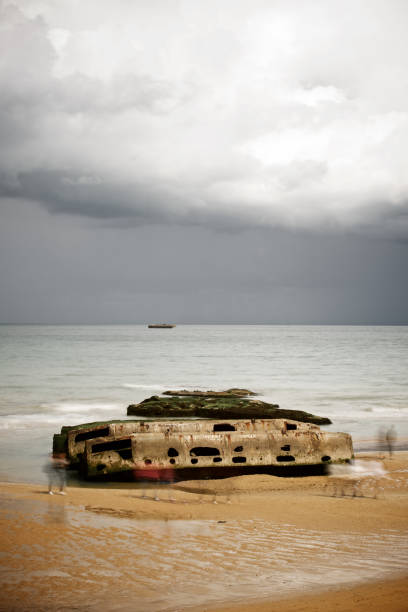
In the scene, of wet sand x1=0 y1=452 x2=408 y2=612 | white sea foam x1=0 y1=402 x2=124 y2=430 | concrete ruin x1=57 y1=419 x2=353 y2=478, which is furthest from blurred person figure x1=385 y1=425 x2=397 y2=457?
white sea foam x1=0 y1=402 x2=124 y2=430

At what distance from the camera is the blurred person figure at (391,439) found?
46.2 ft

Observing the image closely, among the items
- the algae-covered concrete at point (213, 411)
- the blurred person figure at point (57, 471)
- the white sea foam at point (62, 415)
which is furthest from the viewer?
the white sea foam at point (62, 415)

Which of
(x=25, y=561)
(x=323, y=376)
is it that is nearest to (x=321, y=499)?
(x=25, y=561)

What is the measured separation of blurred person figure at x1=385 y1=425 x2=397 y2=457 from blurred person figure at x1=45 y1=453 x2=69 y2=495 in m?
8.26

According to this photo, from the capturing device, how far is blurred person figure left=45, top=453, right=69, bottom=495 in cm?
984

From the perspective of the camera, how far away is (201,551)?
21.0 feet

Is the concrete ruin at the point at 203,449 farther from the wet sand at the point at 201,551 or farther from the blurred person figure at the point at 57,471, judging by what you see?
the wet sand at the point at 201,551

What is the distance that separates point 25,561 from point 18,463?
6814mm

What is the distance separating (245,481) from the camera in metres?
10.4

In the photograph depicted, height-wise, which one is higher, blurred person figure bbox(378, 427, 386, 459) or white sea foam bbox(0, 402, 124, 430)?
white sea foam bbox(0, 402, 124, 430)

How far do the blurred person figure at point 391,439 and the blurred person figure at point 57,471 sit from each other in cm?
826

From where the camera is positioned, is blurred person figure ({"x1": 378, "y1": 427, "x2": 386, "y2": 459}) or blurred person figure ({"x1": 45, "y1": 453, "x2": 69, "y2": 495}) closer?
blurred person figure ({"x1": 45, "y1": 453, "x2": 69, "y2": 495})

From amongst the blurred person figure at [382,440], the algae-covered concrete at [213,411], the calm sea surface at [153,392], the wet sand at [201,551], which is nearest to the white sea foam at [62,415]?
the calm sea surface at [153,392]

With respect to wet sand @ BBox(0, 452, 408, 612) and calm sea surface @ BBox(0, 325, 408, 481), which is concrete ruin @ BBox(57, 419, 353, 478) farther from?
calm sea surface @ BBox(0, 325, 408, 481)
